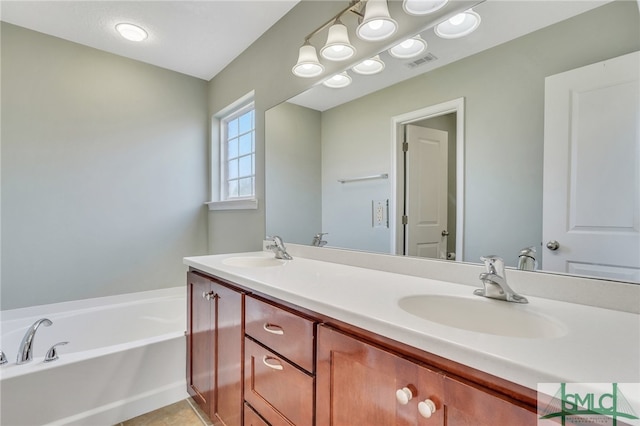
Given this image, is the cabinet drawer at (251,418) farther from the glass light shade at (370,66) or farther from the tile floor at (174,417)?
the glass light shade at (370,66)

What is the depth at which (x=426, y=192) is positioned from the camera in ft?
4.32

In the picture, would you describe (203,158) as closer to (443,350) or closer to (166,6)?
(166,6)

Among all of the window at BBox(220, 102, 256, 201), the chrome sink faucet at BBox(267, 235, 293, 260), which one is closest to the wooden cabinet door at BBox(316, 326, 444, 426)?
the chrome sink faucet at BBox(267, 235, 293, 260)

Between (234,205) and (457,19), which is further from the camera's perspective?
(234,205)

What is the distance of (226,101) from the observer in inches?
105

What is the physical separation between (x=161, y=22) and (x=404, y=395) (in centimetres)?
254

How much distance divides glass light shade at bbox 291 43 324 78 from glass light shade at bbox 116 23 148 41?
130cm

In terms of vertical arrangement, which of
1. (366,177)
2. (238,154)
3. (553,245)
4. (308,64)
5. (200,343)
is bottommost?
(200,343)

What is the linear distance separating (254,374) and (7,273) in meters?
2.10

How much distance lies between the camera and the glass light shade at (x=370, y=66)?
56.9 inches

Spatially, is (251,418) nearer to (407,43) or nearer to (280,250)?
(280,250)

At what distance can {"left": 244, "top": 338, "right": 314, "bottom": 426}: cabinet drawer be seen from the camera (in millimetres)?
932

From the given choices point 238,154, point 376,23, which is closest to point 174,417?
point 238,154

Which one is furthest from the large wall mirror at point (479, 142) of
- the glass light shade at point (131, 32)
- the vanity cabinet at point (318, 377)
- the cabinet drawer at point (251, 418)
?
the glass light shade at point (131, 32)
